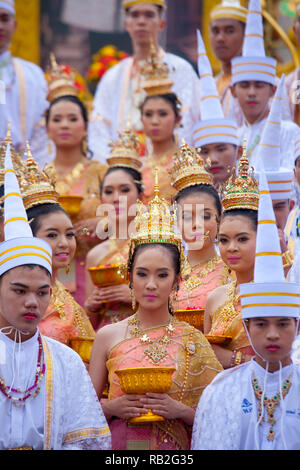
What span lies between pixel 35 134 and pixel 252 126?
8.74 ft

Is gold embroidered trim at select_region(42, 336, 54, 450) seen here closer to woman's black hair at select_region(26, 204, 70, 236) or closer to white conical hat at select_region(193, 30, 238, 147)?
woman's black hair at select_region(26, 204, 70, 236)

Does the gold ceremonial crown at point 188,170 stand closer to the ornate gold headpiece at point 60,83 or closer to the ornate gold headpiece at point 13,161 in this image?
the ornate gold headpiece at point 13,161

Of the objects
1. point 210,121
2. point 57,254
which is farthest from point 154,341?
point 210,121

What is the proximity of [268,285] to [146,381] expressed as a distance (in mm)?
891

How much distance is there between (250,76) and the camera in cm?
921

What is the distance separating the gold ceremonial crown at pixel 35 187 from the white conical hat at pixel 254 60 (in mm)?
2328

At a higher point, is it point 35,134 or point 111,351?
point 35,134

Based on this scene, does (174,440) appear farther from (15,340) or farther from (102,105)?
(102,105)

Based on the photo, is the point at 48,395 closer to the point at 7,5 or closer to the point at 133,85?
the point at 133,85

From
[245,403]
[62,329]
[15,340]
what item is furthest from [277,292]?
[62,329]

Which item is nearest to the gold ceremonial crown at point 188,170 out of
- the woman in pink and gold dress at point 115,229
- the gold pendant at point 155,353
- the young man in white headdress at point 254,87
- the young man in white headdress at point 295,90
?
the woman in pink and gold dress at point 115,229

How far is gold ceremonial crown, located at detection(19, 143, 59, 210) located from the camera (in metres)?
7.58

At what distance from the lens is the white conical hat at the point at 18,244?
5.84 metres

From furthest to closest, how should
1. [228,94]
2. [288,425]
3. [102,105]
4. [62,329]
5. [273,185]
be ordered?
[102,105], [228,94], [273,185], [62,329], [288,425]
